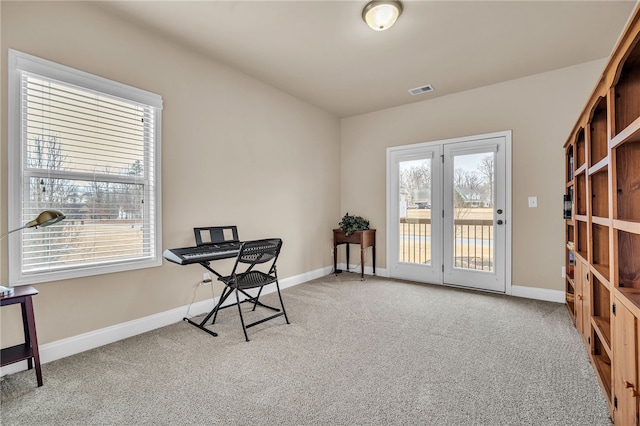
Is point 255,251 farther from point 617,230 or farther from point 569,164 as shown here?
point 569,164

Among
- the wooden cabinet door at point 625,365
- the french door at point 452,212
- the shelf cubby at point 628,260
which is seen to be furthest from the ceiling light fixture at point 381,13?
the wooden cabinet door at point 625,365

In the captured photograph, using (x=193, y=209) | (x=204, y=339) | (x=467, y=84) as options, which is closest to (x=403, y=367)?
(x=204, y=339)

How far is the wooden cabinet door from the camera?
1274mm

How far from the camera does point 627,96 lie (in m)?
1.59

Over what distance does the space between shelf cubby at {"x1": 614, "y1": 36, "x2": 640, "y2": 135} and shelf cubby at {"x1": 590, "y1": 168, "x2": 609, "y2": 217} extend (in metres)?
0.67

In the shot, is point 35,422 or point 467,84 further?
point 467,84

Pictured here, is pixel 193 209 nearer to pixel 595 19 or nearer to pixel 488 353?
pixel 488 353

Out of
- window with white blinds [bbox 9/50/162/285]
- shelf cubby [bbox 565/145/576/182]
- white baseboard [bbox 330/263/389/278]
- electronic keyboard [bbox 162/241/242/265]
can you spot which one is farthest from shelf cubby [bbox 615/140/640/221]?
white baseboard [bbox 330/263/389/278]

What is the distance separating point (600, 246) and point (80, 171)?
12.6 feet

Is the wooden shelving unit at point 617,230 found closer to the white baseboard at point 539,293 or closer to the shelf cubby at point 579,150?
the shelf cubby at point 579,150

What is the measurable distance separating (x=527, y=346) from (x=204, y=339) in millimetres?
2646

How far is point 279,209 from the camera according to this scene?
4188 millimetres

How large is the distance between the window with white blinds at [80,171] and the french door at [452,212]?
3.34m

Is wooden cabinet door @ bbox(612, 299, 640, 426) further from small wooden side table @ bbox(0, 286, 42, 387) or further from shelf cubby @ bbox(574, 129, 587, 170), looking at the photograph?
small wooden side table @ bbox(0, 286, 42, 387)
